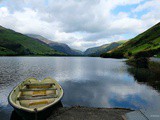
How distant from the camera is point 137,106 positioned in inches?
1096

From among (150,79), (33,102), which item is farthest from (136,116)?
(150,79)

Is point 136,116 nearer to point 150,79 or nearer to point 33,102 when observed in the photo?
point 33,102

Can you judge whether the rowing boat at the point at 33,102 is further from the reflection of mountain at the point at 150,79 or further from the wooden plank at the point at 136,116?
the reflection of mountain at the point at 150,79

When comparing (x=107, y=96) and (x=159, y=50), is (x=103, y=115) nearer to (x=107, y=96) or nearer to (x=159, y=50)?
(x=107, y=96)

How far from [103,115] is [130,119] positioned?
18.1 feet

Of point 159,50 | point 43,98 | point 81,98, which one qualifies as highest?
point 159,50

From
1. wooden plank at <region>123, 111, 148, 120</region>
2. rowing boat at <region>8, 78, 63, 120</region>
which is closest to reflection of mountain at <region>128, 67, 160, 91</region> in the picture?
wooden plank at <region>123, 111, 148, 120</region>

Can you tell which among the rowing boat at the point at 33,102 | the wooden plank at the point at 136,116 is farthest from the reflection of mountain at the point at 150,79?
the rowing boat at the point at 33,102

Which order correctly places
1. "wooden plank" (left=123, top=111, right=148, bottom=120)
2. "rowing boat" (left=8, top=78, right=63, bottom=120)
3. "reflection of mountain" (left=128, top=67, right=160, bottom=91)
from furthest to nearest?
"reflection of mountain" (left=128, top=67, right=160, bottom=91) → "rowing boat" (left=8, top=78, right=63, bottom=120) → "wooden plank" (left=123, top=111, right=148, bottom=120)

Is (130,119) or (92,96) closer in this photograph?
(130,119)

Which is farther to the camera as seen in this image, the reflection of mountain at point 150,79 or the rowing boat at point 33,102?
the reflection of mountain at point 150,79

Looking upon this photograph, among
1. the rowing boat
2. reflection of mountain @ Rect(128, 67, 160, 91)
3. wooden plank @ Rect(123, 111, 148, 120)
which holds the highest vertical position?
wooden plank @ Rect(123, 111, 148, 120)

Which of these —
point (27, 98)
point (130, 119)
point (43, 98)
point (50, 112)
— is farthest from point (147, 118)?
point (27, 98)

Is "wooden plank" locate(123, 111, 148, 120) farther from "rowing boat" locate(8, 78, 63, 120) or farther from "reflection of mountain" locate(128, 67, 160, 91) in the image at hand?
"reflection of mountain" locate(128, 67, 160, 91)
